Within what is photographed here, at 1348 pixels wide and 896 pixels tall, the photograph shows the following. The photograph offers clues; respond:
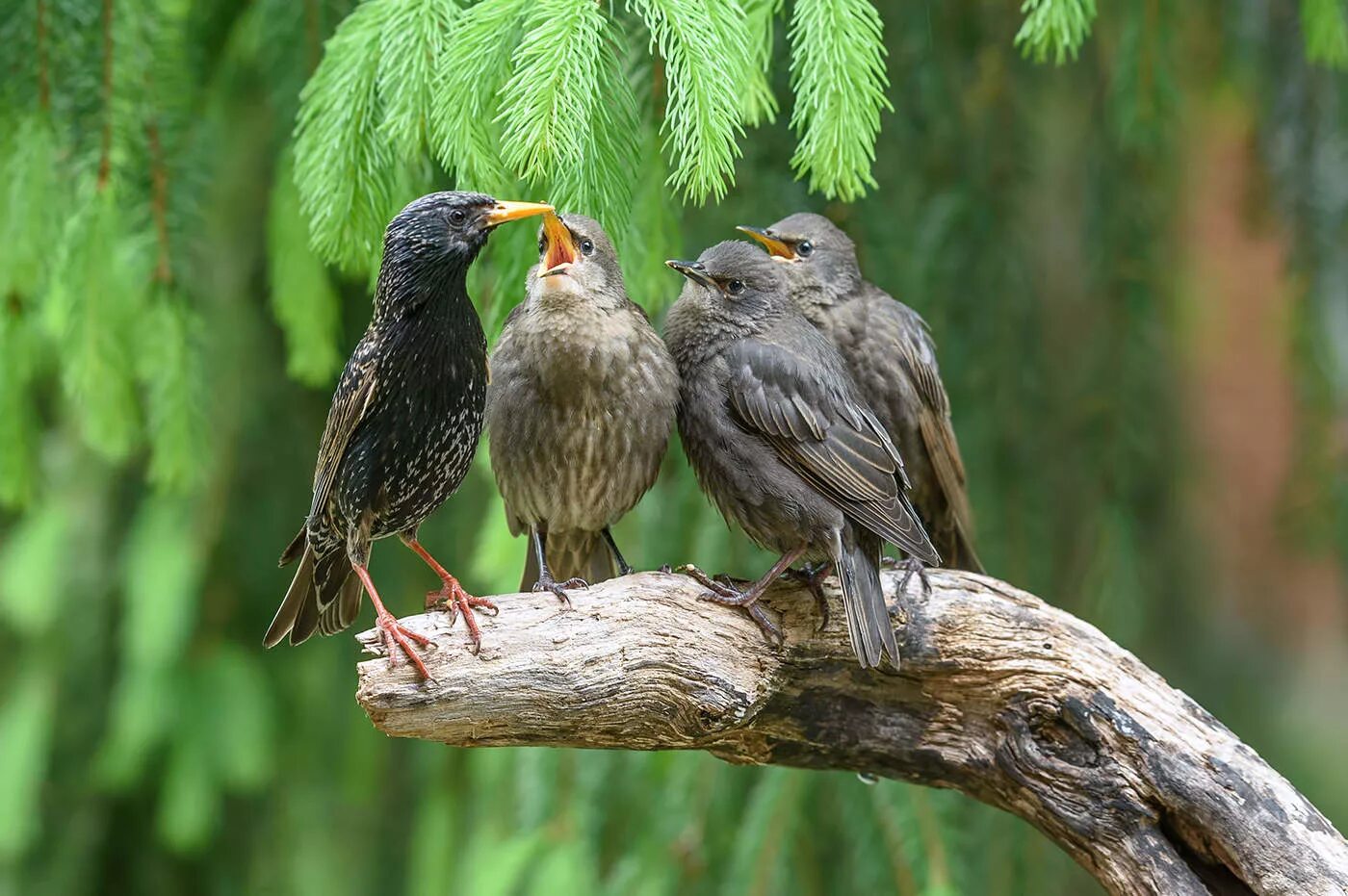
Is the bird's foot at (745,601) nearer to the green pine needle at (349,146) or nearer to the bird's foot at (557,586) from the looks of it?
the bird's foot at (557,586)

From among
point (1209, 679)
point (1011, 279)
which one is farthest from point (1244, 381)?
point (1011, 279)

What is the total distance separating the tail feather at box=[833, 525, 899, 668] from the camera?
8.17 feet

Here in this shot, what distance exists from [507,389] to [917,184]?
1.42 meters

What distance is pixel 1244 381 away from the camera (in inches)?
258

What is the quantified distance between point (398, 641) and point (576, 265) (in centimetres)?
88

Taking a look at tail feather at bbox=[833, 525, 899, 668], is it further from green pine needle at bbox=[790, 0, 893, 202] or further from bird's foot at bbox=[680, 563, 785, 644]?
green pine needle at bbox=[790, 0, 893, 202]

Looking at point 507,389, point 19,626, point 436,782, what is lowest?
point 436,782

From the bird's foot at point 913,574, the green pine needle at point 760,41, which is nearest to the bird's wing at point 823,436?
the bird's foot at point 913,574

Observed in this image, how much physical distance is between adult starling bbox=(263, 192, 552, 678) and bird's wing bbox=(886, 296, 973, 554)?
1.21 m

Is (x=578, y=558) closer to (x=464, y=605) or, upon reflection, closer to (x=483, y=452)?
(x=483, y=452)

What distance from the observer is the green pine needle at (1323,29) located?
9.09 ft

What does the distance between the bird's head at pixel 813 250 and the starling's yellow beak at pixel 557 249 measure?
22.6 inches

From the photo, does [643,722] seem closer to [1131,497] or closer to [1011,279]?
[1011,279]

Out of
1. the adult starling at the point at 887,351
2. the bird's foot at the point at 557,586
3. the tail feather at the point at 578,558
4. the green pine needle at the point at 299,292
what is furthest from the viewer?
the adult starling at the point at 887,351
